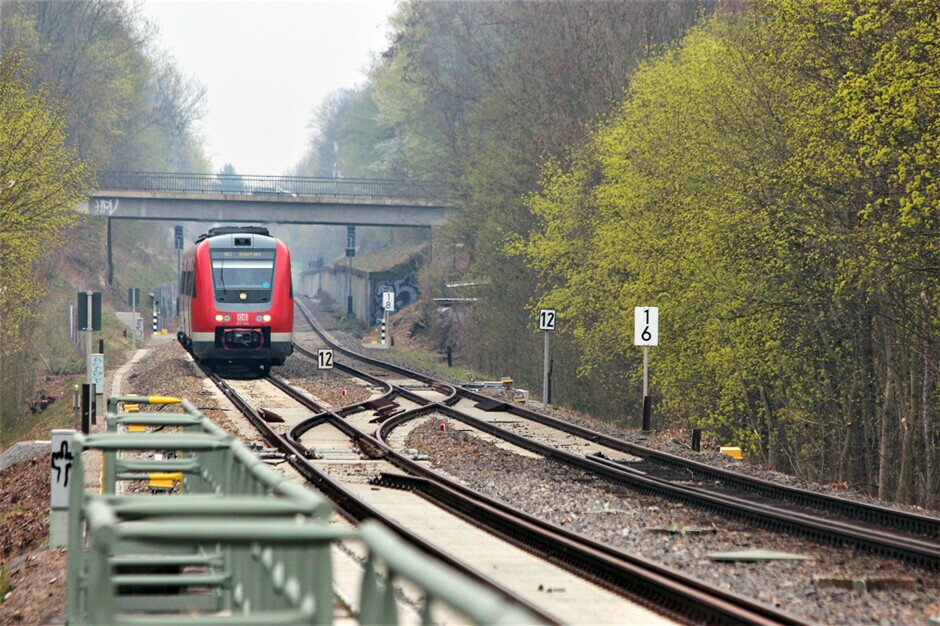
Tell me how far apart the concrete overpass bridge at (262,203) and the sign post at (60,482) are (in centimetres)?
4733

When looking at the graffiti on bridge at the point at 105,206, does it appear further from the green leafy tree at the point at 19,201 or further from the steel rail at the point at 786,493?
the steel rail at the point at 786,493

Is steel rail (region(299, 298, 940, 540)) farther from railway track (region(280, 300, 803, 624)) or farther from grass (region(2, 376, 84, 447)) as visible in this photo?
grass (region(2, 376, 84, 447))

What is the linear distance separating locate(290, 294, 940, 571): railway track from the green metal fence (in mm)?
6173

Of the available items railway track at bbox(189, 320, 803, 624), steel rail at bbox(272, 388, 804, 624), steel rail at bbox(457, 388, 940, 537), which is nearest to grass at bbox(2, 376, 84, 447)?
railway track at bbox(189, 320, 803, 624)

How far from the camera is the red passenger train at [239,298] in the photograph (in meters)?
29.8

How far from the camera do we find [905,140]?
63.6 ft

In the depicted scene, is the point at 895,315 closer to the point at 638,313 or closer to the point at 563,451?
the point at 638,313

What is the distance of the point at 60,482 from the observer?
395 inches

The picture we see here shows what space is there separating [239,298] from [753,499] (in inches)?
714

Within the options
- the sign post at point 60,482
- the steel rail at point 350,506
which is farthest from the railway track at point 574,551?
the sign post at point 60,482

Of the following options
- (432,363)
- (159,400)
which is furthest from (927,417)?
(432,363)

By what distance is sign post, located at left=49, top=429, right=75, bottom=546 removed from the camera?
9613 mm

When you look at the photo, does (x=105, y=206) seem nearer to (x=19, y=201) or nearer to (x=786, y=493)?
(x=19, y=201)

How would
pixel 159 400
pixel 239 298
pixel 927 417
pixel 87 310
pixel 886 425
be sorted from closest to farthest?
pixel 159 400 < pixel 87 310 < pixel 927 417 < pixel 886 425 < pixel 239 298
